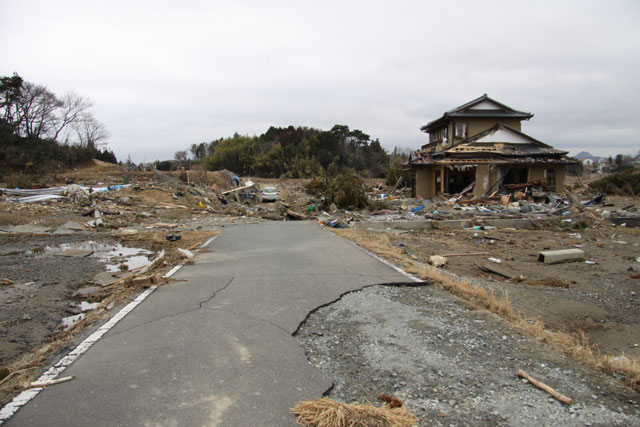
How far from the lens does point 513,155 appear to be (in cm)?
2941

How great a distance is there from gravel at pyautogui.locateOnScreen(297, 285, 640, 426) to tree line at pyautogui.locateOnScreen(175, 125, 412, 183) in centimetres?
5265

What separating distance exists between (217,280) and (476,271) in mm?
Answer: 6797

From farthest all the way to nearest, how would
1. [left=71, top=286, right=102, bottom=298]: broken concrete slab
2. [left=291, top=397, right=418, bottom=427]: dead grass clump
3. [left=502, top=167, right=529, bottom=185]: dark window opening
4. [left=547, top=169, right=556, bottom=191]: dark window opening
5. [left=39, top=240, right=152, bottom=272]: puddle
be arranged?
[left=502, top=167, right=529, bottom=185]: dark window opening
[left=547, top=169, right=556, bottom=191]: dark window opening
[left=39, top=240, right=152, bottom=272]: puddle
[left=71, top=286, right=102, bottom=298]: broken concrete slab
[left=291, top=397, right=418, bottom=427]: dead grass clump

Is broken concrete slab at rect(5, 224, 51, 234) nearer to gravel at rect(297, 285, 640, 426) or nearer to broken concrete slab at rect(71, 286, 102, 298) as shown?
broken concrete slab at rect(71, 286, 102, 298)

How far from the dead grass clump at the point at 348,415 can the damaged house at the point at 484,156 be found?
88.6ft

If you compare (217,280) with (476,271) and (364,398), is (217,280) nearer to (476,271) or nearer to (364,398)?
(364,398)

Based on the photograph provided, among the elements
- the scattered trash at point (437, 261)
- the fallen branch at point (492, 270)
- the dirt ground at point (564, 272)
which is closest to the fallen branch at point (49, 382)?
the dirt ground at point (564, 272)

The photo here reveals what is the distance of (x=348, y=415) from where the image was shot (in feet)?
9.71

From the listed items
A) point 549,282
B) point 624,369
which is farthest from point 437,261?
point 624,369

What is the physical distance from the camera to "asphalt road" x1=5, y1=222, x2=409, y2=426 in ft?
9.97

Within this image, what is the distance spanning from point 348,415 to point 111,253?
36.7 feet

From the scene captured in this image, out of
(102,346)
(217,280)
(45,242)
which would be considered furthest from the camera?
(45,242)

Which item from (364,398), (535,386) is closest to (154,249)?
(364,398)

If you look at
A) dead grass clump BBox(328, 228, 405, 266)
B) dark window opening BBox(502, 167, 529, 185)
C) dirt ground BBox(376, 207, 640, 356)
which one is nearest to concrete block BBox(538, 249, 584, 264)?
dirt ground BBox(376, 207, 640, 356)
